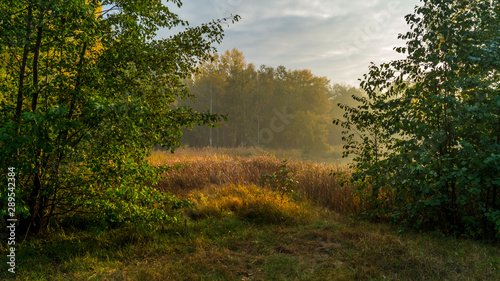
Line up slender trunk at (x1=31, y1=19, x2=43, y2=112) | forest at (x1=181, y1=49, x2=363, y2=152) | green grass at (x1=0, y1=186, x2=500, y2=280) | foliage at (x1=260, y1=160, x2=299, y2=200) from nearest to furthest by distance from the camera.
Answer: green grass at (x1=0, y1=186, x2=500, y2=280)
slender trunk at (x1=31, y1=19, x2=43, y2=112)
foliage at (x1=260, y1=160, x2=299, y2=200)
forest at (x1=181, y1=49, x2=363, y2=152)

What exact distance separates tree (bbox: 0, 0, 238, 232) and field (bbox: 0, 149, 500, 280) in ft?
2.07

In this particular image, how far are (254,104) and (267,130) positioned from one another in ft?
14.1

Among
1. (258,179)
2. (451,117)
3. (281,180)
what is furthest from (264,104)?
(451,117)

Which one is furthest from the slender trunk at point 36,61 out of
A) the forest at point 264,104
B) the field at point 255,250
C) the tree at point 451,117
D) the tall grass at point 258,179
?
the forest at point 264,104

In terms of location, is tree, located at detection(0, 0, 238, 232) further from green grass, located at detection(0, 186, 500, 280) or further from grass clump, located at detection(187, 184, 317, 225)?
grass clump, located at detection(187, 184, 317, 225)

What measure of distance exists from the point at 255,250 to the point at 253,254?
139 mm

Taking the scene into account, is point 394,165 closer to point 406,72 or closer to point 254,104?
point 406,72

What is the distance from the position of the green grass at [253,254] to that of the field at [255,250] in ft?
0.05

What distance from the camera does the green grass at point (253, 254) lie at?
12.9 feet

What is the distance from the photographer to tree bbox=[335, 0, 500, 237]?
15.1 feet

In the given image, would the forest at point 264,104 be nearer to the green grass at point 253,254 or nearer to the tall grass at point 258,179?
the tall grass at point 258,179

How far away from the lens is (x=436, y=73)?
5250 mm

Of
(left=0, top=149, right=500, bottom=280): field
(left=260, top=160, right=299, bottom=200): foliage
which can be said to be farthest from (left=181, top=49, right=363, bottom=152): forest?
(left=0, top=149, right=500, bottom=280): field

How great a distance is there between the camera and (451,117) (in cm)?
525
